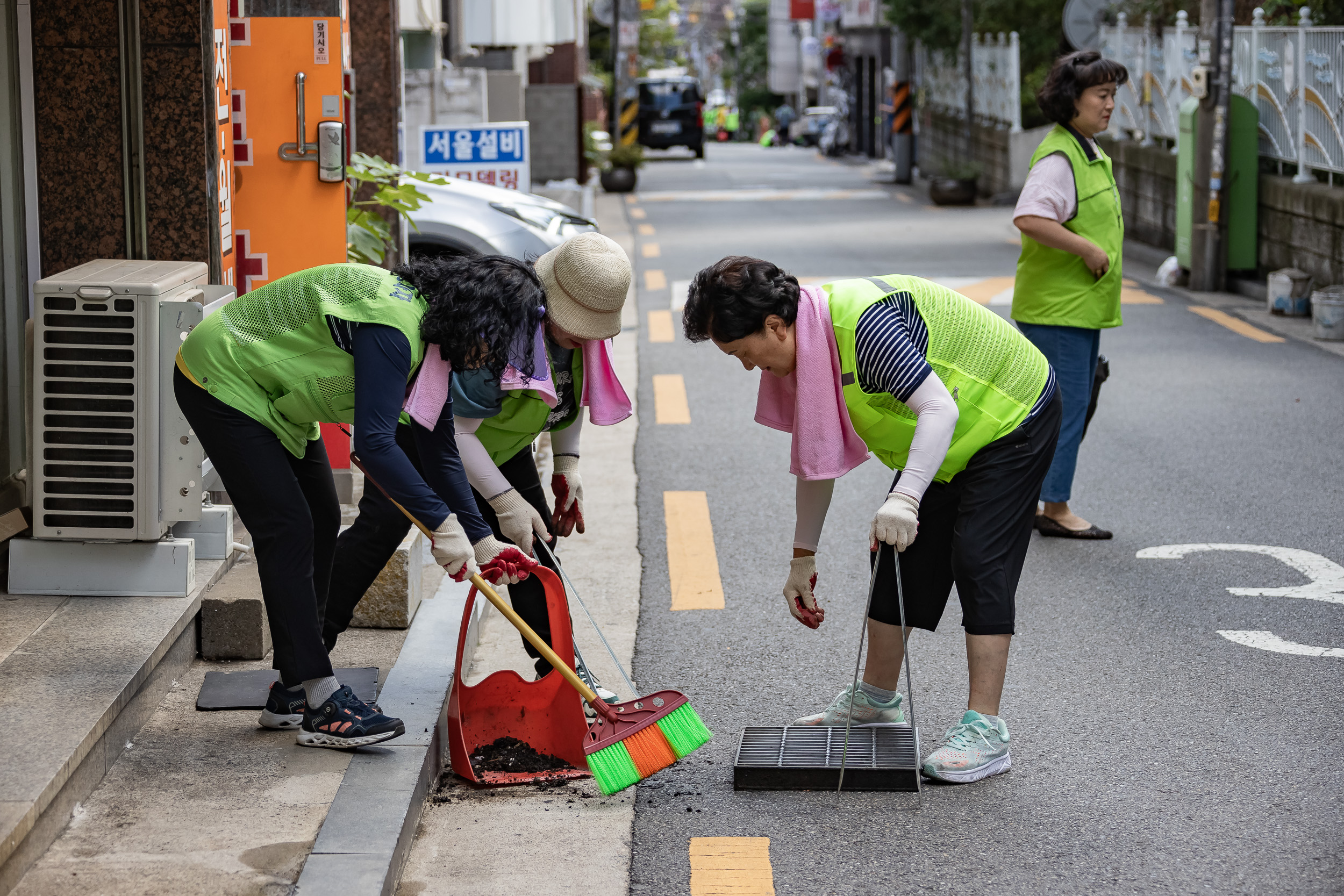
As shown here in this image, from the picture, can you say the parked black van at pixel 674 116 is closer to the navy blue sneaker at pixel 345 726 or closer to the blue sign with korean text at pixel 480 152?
the blue sign with korean text at pixel 480 152

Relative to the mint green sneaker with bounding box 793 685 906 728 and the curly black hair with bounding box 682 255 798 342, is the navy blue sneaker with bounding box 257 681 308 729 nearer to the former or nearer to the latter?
the mint green sneaker with bounding box 793 685 906 728

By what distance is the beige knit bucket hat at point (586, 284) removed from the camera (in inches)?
139

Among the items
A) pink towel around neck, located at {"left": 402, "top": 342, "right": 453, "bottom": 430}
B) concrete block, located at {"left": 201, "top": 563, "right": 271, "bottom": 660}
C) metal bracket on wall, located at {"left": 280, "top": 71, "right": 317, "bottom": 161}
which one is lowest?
concrete block, located at {"left": 201, "top": 563, "right": 271, "bottom": 660}

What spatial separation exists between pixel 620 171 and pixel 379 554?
2341cm

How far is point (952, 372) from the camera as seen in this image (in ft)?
11.8

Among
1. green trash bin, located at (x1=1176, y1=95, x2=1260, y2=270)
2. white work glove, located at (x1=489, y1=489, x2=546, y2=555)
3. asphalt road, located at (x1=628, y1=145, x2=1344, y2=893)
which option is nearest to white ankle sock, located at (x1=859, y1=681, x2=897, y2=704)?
asphalt road, located at (x1=628, y1=145, x2=1344, y2=893)

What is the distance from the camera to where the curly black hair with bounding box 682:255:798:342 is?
3357 mm

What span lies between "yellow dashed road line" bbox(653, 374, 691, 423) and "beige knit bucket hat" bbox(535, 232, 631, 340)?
4862 millimetres

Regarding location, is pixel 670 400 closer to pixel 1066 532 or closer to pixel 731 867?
pixel 1066 532

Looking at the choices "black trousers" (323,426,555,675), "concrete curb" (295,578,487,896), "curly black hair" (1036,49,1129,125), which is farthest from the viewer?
"curly black hair" (1036,49,1129,125)

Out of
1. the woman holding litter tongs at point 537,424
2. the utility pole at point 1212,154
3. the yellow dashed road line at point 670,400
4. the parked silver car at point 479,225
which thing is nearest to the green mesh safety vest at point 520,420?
the woman holding litter tongs at point 537,424

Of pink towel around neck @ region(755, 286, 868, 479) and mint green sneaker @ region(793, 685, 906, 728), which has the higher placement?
pink towel around neck @ region(755, 286, 868, 479)

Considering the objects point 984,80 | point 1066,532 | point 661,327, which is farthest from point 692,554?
point 984,80

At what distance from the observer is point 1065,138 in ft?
18.8
